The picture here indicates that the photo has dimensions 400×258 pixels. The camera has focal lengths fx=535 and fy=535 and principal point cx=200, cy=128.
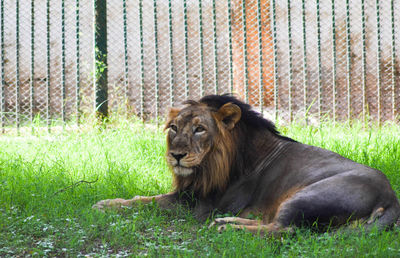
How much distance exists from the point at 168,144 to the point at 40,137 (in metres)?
3.05

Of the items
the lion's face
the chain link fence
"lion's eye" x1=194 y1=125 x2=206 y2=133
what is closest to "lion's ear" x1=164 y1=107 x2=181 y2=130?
the lion's face

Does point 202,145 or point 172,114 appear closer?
point 202,145

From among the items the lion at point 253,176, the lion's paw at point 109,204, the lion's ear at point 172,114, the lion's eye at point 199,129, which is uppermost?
the lion's ear at point 172,114

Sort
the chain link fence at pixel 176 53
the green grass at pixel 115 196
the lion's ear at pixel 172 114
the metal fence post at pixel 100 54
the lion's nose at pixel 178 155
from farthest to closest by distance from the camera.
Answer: the chain link fence at pixel 176 53 → the metal fence post at pixel 100 54 → the lion's ear at pixel 172 114 → the lion's nose at pixel 178 155 → the green grass at pixel 115 196

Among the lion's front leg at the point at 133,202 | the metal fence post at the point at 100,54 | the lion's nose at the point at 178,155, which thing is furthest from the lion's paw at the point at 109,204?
the metal fence post at the point at 100,54

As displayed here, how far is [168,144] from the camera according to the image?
12.9 feet

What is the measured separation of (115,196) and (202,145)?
1.00 metres

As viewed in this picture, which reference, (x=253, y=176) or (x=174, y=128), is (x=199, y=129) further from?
(x=253, y=176)

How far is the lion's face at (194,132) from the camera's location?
3.73 m

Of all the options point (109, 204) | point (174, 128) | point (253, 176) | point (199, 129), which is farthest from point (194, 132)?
point (109, 204)

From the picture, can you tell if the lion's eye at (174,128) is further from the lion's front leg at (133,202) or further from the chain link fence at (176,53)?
the chain link fence at (176,53)

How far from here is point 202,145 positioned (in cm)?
380

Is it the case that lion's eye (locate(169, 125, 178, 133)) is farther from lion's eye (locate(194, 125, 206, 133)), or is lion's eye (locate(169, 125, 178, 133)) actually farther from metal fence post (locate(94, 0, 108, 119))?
metal fence post (locate(94, 0, 108, 119))

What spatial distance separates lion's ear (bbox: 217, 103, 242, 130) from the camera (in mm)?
3891
